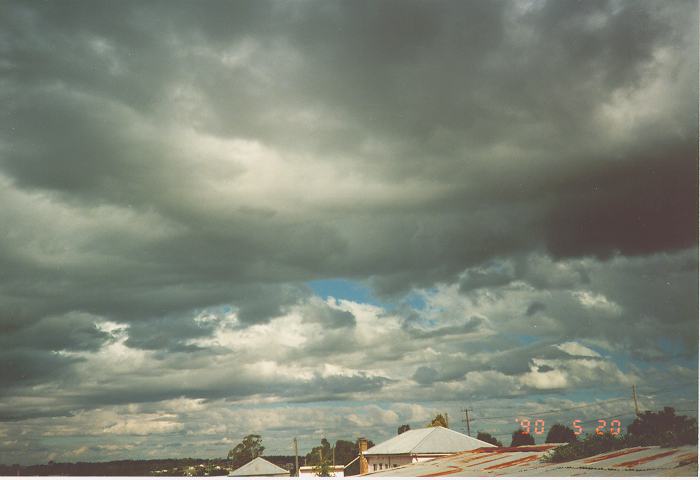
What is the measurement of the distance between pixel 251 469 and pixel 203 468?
21.0m

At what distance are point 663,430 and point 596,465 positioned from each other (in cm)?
380

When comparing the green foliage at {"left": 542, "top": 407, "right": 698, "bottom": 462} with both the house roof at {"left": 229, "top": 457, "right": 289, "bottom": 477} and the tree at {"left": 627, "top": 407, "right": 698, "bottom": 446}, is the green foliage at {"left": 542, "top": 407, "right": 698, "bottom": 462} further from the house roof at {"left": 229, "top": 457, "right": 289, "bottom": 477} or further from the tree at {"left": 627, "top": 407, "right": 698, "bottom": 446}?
the house roof at {"left": 229, "top": 457, "right": 289, "bottom": 477}

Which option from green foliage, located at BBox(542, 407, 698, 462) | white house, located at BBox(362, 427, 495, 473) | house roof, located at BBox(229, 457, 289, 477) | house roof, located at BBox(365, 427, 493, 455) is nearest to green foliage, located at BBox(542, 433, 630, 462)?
green foliage, located at BBox(542, 407, 698, 462)

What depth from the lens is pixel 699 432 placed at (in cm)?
1959

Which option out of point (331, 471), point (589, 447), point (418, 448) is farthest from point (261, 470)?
point (589, 447)

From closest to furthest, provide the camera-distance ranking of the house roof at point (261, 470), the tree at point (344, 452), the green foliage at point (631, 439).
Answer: the green foliage at point (631, 439), the house roof at point (261, 470), the tree at point (344, 452)

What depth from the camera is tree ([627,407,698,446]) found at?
20734 mm

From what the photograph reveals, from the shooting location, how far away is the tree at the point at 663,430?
2073cm

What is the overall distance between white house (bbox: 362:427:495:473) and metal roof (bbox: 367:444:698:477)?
4345 cm

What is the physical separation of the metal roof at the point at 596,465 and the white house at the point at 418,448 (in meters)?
43.4

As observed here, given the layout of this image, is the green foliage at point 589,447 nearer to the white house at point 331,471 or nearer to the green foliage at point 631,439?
the green foliage at point 631,439

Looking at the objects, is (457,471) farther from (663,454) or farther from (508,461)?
(663,454)

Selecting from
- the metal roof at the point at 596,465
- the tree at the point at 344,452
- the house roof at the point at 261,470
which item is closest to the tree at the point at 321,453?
the tree at the point at 344,452

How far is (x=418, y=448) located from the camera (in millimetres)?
72375
